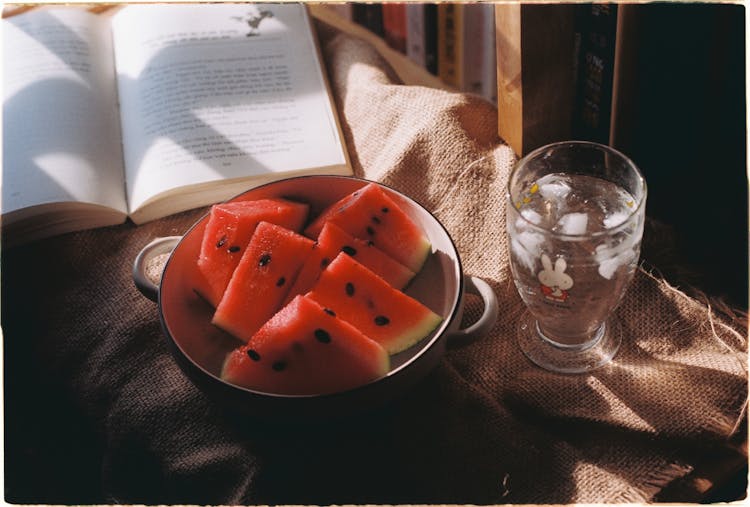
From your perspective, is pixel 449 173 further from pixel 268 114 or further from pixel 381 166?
pixel 268 114

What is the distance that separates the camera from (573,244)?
28.9 inches

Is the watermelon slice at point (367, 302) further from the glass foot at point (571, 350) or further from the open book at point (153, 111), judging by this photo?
the open book at point (153, 111)

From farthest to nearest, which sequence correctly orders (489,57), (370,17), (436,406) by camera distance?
(370,17) → (489,57) → (436,406)

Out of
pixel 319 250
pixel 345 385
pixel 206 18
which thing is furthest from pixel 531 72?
pixel 206 18

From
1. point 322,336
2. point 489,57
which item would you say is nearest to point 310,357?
point 322,336

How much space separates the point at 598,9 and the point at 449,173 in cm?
27

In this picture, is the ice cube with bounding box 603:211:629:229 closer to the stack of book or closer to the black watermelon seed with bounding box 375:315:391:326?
the black watermelon seed with bounding box 375:315:391:326

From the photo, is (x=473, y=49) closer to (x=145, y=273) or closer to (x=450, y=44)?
(x=450, y=44)

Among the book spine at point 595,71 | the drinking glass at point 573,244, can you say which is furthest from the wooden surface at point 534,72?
the drinking glass at point 573,244

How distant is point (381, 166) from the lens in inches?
41.8

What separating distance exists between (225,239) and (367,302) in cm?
18

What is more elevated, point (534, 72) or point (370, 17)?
point (534, 72)

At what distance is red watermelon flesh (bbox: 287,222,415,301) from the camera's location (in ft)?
2.65

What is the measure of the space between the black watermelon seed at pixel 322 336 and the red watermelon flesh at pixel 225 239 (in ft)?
0.50
